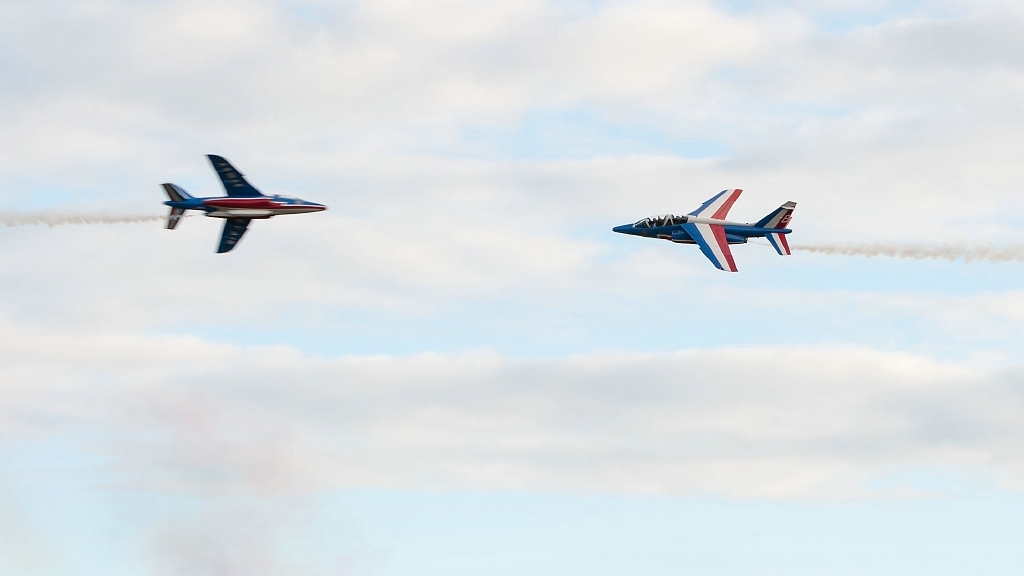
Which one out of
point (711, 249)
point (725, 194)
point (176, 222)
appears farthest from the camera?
point (725, 194)

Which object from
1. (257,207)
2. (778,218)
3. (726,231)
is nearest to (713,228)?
(726,231)

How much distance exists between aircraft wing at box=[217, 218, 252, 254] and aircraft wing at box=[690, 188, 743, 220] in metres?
45.0

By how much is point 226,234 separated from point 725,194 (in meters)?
51.5

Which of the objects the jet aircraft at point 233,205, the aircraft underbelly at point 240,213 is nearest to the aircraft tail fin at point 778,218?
the jet aircraft at point 233,205

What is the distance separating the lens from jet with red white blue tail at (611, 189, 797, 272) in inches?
5094

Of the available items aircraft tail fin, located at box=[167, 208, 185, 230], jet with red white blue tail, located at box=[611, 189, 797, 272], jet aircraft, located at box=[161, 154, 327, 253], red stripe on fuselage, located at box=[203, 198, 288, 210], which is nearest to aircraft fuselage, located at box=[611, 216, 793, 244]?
jet with red white blue tail, located at box=[611, 189, 797, 272]

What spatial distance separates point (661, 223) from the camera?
132 m

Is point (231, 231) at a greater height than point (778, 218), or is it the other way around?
point (778, 218)

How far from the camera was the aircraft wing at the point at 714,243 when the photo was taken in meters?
125

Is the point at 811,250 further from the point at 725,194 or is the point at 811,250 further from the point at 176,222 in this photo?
the point at 176,222

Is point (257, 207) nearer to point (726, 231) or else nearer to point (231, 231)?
point (231, 231)

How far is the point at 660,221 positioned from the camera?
13150 centimetres

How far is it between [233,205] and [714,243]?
152 ft

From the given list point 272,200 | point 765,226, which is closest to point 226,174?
point 272,200
